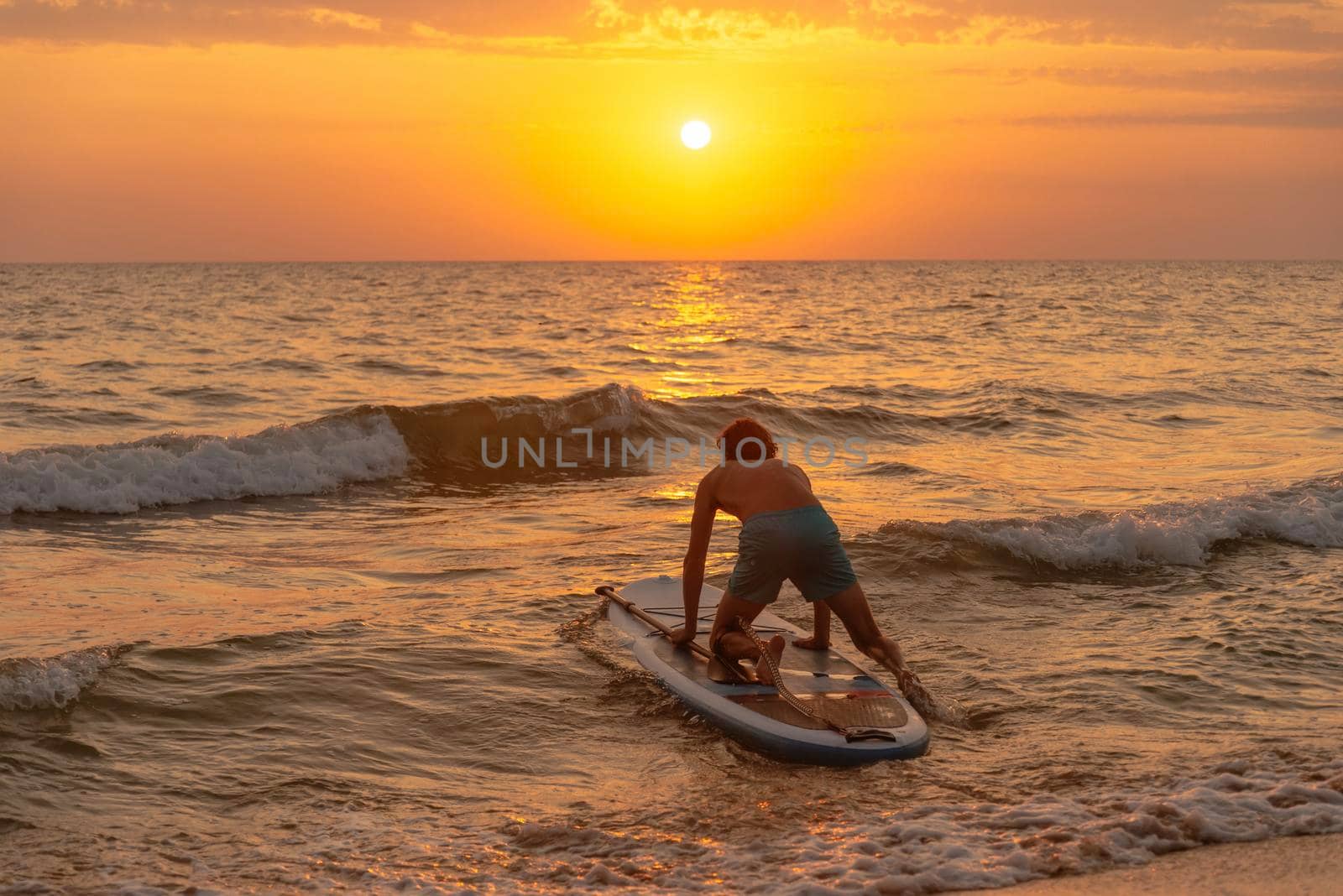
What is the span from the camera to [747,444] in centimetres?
677

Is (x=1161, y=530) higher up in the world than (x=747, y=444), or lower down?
lower down

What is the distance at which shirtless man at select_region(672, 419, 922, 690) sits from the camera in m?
6.58

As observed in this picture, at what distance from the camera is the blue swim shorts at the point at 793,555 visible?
657 centimetres

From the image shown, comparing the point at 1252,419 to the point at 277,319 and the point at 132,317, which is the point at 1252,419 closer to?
the point at 277,319

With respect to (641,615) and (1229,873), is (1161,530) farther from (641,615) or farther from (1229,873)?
(1229,873)

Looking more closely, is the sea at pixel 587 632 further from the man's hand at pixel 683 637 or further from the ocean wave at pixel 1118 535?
the man's hand at pixel 683 637

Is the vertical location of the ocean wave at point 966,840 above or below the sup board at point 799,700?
below

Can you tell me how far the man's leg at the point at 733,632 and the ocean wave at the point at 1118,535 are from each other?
3.38m

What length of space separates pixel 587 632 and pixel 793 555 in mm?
2014

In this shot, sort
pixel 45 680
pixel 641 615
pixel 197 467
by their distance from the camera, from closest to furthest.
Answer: pixel 45 680
pixel 641 615
pixel 197 467

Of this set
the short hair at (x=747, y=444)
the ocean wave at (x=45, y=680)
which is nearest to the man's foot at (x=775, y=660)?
the short hair at (x=747, y=444)

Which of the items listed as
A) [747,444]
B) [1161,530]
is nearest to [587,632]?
[747,444]

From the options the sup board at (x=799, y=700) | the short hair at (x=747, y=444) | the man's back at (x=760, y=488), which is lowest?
the sup board at (x=799, y=700)

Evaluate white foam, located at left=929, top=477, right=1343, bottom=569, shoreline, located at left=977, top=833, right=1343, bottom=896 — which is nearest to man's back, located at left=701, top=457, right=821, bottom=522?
shoreline, located at left=977, top=833, right=1343, bottom=896
